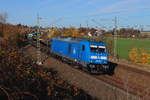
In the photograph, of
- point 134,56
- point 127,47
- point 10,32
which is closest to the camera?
point 134,56

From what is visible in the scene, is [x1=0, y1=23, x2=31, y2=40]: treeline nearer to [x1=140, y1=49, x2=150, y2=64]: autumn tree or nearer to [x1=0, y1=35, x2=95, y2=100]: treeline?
[x1=0, y1=35, x2=95, y2=100]: treeline

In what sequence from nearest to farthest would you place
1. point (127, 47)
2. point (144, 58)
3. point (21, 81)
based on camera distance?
point (21, 81) → point (144, 58) → point (127, 47)

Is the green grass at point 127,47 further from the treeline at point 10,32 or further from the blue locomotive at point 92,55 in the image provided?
the blue locomotive at point 92,55

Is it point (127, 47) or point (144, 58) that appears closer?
point (144, 58)

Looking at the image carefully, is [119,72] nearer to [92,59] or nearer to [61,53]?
[92,59]

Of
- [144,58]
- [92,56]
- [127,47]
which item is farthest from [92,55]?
[127,47]

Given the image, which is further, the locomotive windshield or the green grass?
the green grass

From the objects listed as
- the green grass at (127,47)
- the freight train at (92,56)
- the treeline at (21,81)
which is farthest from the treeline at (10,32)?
the green grass at (127,47)

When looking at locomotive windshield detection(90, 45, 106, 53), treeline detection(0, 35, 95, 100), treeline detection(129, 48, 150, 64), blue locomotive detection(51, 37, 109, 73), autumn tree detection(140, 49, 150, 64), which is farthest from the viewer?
treeline detection(129, 48, 150, 64)

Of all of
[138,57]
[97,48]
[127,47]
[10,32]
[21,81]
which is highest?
[10,32]

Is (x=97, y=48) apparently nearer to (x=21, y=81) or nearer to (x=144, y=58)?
(x=144, y=58)

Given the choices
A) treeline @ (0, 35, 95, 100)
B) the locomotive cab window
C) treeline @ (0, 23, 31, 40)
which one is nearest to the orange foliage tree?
the locomotive cab window

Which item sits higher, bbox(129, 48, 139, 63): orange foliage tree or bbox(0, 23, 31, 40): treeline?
bbox(0, 23, 31, 40): treeline

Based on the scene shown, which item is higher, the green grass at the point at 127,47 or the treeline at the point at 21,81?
the treeline at the point at 21,81
